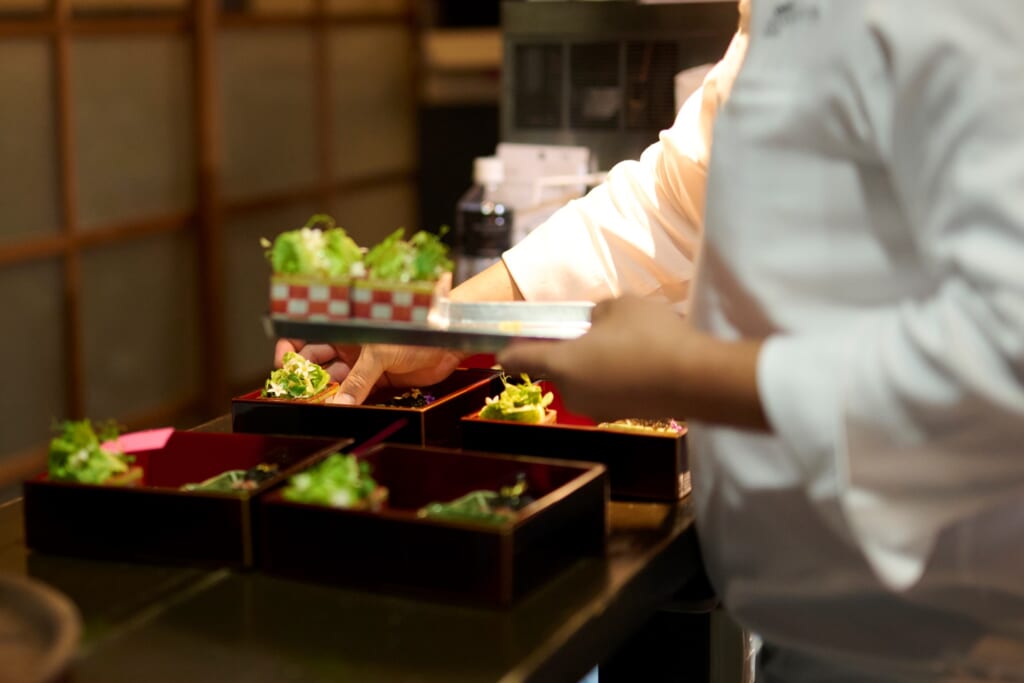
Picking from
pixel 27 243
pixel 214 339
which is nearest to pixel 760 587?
pixel 27 243

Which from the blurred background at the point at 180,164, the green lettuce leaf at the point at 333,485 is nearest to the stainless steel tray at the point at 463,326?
the green lettuce leaf at the point at 333,485

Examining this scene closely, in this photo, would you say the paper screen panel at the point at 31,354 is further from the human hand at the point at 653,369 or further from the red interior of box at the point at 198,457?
the human hand at the point at 653,369

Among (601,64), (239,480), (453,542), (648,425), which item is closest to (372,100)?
(601,64)

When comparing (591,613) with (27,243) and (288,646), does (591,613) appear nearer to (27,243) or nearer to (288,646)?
(288,646)

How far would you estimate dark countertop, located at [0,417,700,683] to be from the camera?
97 cm

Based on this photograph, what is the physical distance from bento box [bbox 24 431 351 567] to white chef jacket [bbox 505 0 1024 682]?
409mm

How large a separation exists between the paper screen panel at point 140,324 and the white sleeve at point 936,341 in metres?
3.17

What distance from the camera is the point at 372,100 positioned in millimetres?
5262

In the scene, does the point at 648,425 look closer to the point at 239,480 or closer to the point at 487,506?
the point at 487,506

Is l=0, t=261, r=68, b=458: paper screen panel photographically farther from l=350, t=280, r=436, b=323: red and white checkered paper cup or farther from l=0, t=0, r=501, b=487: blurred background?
l=350, t=280, r=436, b=323: red and white checkered paper cup

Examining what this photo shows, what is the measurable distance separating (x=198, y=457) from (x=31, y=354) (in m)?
2.47

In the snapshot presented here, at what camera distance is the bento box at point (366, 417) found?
1.42 meters

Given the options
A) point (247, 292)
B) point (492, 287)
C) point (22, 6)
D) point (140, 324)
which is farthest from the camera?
point (247, 292)

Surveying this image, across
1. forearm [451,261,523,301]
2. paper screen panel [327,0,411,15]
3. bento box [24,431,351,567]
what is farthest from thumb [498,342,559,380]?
paper screen panel [327,0,411,15]
